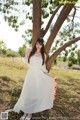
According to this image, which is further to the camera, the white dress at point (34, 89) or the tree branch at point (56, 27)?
the tree branch at point (56, 27)

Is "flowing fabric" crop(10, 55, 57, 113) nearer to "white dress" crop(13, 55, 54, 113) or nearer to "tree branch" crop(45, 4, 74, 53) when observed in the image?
"white dress" crop(13, 55, 54, 113)

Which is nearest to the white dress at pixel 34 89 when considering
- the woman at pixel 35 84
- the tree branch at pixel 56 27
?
the woman at pixel 35 84

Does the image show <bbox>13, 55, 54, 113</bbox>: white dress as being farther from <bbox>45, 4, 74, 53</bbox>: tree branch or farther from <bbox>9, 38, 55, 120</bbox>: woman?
<bbox>45, 4, 74, 53</bbox>: tree branch

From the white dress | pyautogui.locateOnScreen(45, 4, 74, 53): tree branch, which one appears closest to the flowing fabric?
the white dress

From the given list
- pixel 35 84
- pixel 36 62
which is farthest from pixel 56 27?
pixel 35 84

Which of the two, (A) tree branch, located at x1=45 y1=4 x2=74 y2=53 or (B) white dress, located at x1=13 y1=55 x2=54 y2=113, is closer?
(B) white dress, located at x1=13 y1=55 x2=54 y2=113

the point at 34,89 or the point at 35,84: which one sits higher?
the point at 35,84

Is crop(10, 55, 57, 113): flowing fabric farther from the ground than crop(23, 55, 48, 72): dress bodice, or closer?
closer

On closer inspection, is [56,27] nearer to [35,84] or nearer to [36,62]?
[36,62]

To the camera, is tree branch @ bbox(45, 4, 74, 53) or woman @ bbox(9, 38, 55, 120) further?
tree branch @ bbox(45, 4, 74, 53)

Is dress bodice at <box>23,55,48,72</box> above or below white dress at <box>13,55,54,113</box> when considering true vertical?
above

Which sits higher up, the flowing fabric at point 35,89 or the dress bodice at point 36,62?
the dress bodice at point 36,62

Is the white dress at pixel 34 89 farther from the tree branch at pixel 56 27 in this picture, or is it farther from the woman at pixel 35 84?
the tree branch at pixel 56 27

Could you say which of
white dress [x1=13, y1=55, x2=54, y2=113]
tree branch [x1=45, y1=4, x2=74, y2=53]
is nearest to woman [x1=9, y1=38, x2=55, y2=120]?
white dress [x1=13, y1=55, x2=54, y2=113]
